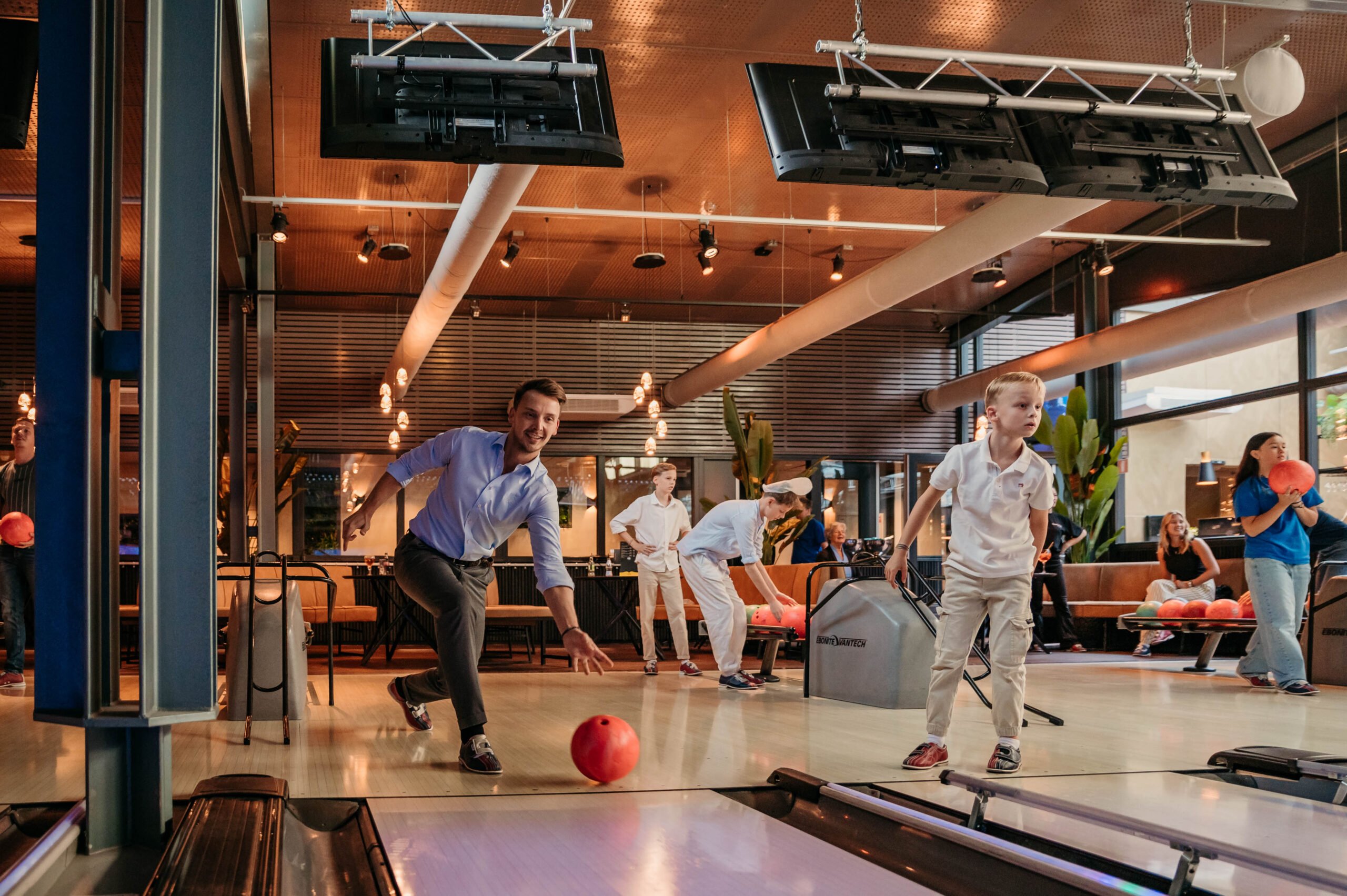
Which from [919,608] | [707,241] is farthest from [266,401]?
[919,608]

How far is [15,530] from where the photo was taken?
276 inches

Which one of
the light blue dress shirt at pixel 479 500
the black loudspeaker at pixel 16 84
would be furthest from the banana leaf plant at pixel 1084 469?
the black loudspeaker at pixel 16 84

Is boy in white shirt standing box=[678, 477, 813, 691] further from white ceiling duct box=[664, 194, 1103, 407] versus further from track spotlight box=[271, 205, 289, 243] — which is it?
track spotlight box=[271, 205, 289, 243]

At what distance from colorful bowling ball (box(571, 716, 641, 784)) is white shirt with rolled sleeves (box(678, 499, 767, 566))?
346 centimetres

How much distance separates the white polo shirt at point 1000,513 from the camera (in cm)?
432

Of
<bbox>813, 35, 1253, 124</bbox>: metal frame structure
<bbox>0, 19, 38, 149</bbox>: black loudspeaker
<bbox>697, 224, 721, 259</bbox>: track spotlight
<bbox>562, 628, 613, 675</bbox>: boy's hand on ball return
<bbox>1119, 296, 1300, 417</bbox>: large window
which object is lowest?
<bbox>562, 628, 613, 675</bbox>: boy's hand on ball return

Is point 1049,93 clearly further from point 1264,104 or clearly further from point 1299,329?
point 1299,329

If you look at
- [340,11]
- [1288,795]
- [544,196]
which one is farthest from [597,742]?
[544,196]

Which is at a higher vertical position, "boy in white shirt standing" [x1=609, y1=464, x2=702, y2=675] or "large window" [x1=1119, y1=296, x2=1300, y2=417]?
"large window" [x1=1119, y1=296, x2=1300, y2=417]

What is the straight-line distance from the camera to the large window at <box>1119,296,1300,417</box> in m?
11.6

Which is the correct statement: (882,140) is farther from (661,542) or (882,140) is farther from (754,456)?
(754,456)

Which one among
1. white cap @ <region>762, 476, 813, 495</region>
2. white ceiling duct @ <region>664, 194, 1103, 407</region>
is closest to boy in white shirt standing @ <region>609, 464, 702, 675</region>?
white cap @ <region>762, 476, 813, 495</region>

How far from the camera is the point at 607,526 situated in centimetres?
1570

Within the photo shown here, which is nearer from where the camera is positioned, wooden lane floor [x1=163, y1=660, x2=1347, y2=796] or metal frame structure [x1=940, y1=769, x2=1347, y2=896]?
metal frame structure [x1=940, y1=769, x2=1347, y2=896]
